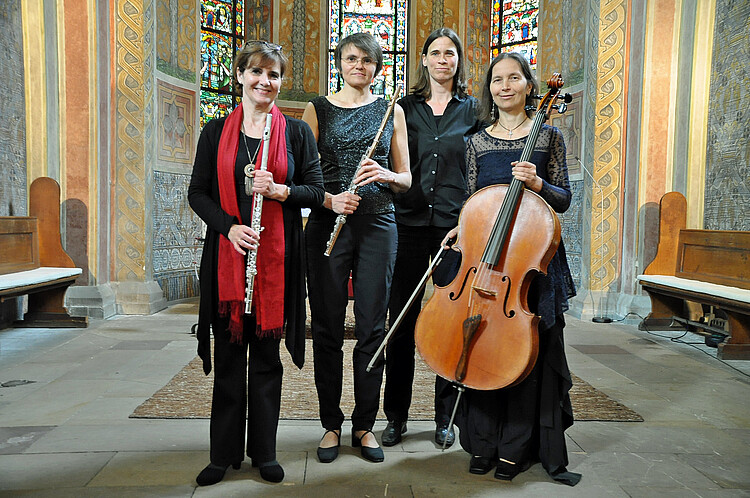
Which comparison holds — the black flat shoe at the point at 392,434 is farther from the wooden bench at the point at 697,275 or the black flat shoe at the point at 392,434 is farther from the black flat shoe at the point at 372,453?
the wooden bench at the point at 697,275

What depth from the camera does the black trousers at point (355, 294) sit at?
2.61 metres

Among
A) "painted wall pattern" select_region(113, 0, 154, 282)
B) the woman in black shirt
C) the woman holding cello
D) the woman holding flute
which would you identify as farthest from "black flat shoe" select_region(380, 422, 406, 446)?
"painted wall pattern" select_region(113, 0, 154, 282)

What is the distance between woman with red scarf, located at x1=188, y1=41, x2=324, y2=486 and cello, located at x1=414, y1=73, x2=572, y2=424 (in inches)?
21.8

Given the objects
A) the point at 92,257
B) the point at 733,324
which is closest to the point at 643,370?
the point at 733,324

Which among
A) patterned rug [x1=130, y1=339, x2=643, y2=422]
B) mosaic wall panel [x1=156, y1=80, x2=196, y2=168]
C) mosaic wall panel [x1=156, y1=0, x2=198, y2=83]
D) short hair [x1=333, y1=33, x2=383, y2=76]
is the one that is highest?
mosaic wall panel [x1=156, y1=0, x2=198, y2=83]

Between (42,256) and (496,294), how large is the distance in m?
5.18

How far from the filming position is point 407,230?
113 inches

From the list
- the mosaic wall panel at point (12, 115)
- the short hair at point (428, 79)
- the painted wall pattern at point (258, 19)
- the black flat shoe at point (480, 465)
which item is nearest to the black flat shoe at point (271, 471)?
the black flat shoe at point (480, 465)

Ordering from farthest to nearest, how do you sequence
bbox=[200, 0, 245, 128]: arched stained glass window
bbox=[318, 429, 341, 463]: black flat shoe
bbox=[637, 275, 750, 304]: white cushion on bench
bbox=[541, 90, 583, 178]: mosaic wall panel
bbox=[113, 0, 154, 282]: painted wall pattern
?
bbox=[200, 0, 245, 128]: arched stained glass window < bbox=[541, 90, 583, 178]: mosaic wall panel < bbox=[113, 0, 154, 282]: painted wall pattern < bbox=[637, 275, 750, 304]: white cushion on bench < bbox=[318, 429, 341, 463]: black flat shoe

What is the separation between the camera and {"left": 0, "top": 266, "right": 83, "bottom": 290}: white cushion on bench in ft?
16.2

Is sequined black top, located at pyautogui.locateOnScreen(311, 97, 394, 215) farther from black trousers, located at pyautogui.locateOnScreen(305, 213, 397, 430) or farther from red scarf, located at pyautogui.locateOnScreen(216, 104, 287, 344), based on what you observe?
red scarf, located at pyautogui.locateOnScreen(216, 104, 287, 344)

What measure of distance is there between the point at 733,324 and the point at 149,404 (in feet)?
13.7

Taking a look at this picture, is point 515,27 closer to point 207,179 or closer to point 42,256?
point 42,256

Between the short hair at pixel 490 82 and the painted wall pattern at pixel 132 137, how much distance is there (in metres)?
5.15
